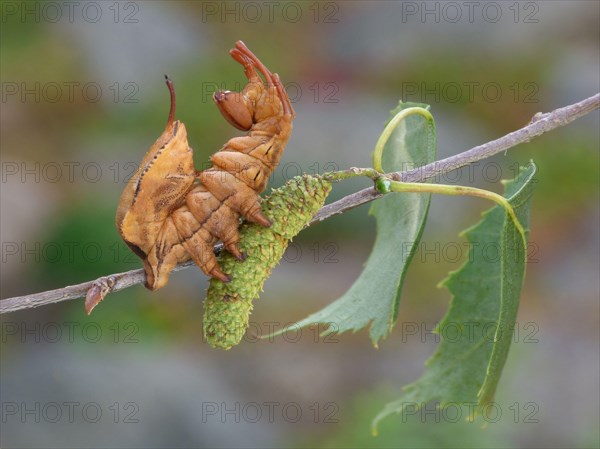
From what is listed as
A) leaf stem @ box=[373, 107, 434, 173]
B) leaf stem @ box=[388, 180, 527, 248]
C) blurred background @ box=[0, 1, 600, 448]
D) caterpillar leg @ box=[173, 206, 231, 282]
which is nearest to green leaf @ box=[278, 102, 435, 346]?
leaf stem @ box=[373, 107, 434, 173]

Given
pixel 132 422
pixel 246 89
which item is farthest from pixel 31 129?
pixel 246 89

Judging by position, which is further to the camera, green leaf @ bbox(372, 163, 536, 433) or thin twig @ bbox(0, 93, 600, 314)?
green leaf @ bbox(372, 163, 536, 433)

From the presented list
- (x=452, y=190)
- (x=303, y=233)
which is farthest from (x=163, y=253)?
(x=303, y=233)

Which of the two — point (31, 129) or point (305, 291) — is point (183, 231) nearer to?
point (305, 291)

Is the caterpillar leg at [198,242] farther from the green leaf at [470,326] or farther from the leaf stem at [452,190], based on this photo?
the green leaf at [470,326]

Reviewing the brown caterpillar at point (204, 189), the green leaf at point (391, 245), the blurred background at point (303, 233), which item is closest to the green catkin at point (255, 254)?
the brown caterpillar at point (204, 189)

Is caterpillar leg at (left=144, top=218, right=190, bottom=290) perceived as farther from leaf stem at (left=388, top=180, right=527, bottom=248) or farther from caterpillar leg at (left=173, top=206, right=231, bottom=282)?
leaf stem at (left=388, top=180, right=527, bottom=248)
